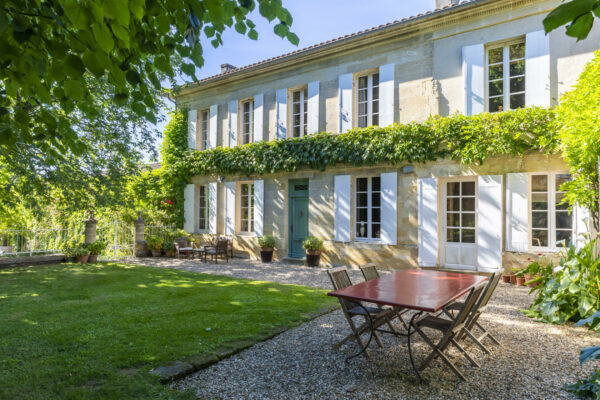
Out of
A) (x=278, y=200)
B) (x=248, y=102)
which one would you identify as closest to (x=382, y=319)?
(x=278, y=200)

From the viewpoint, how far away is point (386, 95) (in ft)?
31.9

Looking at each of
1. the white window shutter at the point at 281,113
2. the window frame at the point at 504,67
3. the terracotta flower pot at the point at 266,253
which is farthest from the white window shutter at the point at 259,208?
the window frame at the point at 504,67

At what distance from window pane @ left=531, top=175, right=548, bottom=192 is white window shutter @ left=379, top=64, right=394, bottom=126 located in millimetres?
3518

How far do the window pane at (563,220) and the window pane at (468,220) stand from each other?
1650mm

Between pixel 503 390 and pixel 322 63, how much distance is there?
983 centimetres

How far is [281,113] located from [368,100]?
9.30 ft

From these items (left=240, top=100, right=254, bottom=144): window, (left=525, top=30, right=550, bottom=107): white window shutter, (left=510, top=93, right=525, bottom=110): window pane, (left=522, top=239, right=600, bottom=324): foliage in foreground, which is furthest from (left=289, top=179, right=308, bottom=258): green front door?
(left=522, top=239, right=600, bottom=324): foliage in foreground

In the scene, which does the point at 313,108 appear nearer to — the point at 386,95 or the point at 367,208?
the point at 386,95

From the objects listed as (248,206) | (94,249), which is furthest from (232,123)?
(94,249)

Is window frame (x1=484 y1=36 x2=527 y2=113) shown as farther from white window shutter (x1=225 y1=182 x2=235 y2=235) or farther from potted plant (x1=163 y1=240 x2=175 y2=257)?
potted plant (x1=163 y1=240 x2=175 y2=257)

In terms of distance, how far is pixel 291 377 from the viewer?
335 cm

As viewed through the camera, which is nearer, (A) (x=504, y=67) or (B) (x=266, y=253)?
(A) (x=504, y=67)

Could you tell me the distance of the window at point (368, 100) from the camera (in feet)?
33.8

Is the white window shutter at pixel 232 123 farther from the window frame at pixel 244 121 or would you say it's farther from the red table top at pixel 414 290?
the red table top at pixel 414 290
